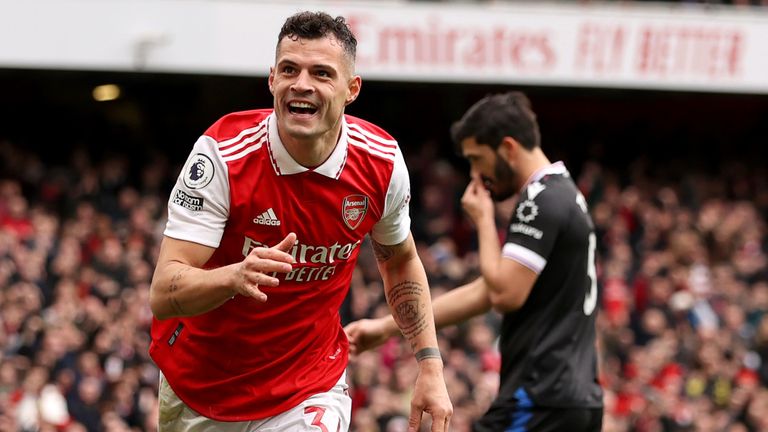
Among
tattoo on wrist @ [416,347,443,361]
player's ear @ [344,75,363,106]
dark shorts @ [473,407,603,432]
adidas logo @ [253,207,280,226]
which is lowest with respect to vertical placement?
dark shorts @ [473,407,603,432]

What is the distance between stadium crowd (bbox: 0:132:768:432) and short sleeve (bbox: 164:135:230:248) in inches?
258

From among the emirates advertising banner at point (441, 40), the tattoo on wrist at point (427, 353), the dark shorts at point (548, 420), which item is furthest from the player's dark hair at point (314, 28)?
the emirates advertising banner at point (441, 40)

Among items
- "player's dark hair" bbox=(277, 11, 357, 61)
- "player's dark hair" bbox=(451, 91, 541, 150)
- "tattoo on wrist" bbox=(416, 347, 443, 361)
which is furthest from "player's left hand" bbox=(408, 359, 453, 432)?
"player's dark hair" bbox=(451, 91, 541, 150)

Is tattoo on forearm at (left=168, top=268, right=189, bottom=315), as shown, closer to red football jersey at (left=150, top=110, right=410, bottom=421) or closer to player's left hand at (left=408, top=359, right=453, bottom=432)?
red football jersey at (left=150, top=110, right=410, bottom=421)

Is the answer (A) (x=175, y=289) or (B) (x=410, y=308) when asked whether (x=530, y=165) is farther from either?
(A) (x=175, y=289)

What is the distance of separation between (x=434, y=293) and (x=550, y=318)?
9.59 m

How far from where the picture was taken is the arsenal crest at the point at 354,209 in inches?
191

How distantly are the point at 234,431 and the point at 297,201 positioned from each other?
96 cm

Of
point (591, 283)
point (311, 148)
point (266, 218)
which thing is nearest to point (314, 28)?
point (311, 148)

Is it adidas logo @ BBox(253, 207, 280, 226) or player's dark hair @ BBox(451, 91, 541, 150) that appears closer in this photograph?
adidas logo @ BBox(253, 207, 280, 226)

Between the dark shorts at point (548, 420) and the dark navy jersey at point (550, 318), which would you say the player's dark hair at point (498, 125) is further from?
the dark shorts at point (548, 420)

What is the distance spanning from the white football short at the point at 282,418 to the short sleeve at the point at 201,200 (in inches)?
32.3

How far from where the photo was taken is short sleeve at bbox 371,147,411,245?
16.3 ft

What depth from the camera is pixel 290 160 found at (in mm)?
4715
